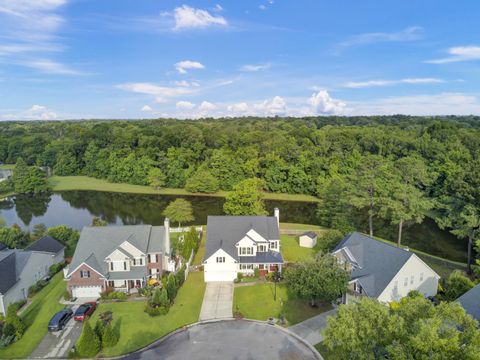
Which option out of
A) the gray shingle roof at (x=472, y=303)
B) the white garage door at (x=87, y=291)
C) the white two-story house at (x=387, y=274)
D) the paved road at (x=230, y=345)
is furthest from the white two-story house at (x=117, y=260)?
the gray shingle roof at (x=472, y=303)

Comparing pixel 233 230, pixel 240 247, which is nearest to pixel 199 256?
pixel 233 230

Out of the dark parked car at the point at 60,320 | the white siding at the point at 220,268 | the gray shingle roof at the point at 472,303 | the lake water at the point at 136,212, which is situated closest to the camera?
the gray shingle roof at the point at 472,303

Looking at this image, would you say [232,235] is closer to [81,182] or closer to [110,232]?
[110,232]

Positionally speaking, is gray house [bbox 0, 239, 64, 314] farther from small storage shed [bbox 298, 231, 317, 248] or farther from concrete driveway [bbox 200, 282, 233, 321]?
small storage shed [bbox 298, 231, 317, 248]

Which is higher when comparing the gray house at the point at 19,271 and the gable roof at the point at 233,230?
the gable roof at the point at 233,230

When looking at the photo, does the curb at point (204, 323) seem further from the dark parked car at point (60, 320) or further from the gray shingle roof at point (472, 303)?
the gray shingle roof at point (472, 303)

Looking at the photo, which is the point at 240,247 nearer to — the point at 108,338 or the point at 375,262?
the point at 375,262
